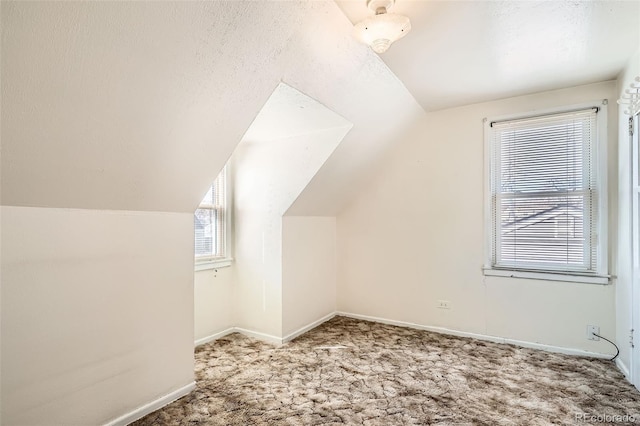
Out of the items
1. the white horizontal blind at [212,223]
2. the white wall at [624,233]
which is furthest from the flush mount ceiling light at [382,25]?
the white horizontal blind at [212,223]

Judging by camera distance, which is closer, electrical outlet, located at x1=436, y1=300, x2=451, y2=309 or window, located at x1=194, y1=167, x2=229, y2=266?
window, located at x1=194, y1=167, x2=229, y2=266

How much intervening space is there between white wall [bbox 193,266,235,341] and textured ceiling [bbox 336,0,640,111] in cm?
268

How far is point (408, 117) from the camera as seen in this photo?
11.9 ft

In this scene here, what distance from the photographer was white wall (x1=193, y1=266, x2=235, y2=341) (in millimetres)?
3424

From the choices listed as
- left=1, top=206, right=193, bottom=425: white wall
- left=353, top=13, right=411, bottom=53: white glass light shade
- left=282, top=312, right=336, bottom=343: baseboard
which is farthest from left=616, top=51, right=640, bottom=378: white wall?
left=1, top=206, right=193, bottom=425: white wall

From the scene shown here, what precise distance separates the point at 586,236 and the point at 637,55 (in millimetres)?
1522

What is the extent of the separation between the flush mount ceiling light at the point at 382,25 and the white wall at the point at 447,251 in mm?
2061

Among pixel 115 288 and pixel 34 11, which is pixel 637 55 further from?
pixel 115 288

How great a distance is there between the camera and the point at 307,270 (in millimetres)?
3914

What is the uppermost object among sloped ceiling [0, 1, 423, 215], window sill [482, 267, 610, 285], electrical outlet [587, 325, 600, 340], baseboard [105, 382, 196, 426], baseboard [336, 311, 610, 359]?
sloped ceiling [0, 1, 423, 215]

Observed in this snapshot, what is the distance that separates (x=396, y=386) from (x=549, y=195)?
2325 millimetres

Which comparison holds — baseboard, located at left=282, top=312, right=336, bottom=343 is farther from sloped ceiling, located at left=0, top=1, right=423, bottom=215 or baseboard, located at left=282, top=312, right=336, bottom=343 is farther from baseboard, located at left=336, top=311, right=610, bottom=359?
sloped ceiling, located at left=0, top=1, right=423, bottom=215

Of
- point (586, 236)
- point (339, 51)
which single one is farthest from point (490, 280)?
point (339, 51)

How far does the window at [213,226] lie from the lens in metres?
3.54
